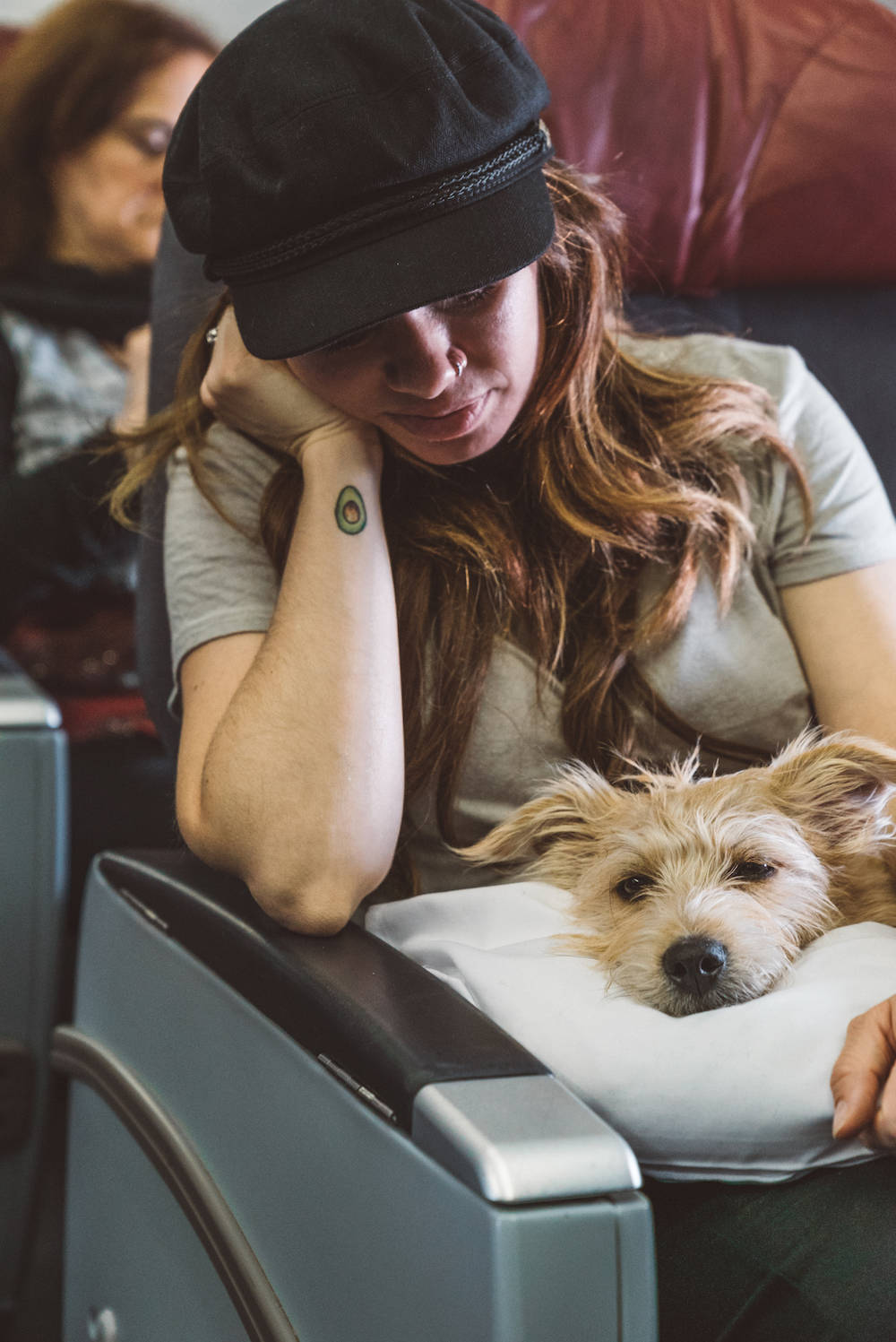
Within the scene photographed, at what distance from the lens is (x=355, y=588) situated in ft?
3.28

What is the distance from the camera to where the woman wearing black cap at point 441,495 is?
856mm

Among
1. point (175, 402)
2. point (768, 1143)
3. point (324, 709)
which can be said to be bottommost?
point (768, 1143)

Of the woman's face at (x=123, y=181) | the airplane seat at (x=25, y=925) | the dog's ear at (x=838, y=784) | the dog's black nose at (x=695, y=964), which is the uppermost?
the woman's face at (x=123, y=181)

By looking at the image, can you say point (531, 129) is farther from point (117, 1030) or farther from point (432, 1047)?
point (117, 1030)

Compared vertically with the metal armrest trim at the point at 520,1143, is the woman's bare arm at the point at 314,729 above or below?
above

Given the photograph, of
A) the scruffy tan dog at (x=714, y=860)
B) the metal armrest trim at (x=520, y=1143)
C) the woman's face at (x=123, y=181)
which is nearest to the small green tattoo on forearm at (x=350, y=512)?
the scruffy tan dog at (x=714, y=860)

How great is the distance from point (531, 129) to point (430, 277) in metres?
0.16

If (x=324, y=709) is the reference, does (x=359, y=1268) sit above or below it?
below

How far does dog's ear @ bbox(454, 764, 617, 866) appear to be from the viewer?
3.38ft

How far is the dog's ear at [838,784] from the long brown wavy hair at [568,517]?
15 centimetres

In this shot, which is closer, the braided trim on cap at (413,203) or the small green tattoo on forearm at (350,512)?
the braided trim on cap at (413,203)

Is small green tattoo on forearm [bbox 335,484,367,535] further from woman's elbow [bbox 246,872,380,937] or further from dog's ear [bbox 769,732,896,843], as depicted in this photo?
dog's ear [bbox 769,732,896,843]

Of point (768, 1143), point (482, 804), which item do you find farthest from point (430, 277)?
point (768, 1143)

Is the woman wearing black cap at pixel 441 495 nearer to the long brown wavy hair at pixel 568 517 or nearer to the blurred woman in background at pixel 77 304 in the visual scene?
the long brown wavy hair at pixel 568 517
